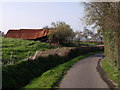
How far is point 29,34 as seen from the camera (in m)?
62.8

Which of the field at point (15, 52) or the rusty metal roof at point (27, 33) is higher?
the rusty metal roof at point (27, 33)

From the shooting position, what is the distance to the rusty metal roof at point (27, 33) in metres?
59.0

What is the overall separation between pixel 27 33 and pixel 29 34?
1541 millimetres

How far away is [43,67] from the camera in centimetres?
1705

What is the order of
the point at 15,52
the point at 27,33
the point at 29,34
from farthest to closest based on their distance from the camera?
1. the point at 27,33
2. the point at 29,34
3. the point at 15,52

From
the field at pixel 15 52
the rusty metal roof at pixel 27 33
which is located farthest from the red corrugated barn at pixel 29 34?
the field at pixel 15 52

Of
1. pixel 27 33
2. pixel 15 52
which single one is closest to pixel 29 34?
pixel 27 33

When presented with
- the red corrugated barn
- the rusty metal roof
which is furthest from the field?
the rusty metal roof

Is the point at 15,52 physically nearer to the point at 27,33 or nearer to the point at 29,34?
the point at 29,34

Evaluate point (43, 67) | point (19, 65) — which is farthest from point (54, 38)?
point (19, 65)

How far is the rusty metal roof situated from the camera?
59031 millimetres

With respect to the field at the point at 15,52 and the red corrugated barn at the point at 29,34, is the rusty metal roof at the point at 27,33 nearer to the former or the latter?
the red corrugated barn at the point at 29,34

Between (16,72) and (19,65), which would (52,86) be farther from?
(19,65)

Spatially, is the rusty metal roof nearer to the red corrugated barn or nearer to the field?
the red corrugated barn
